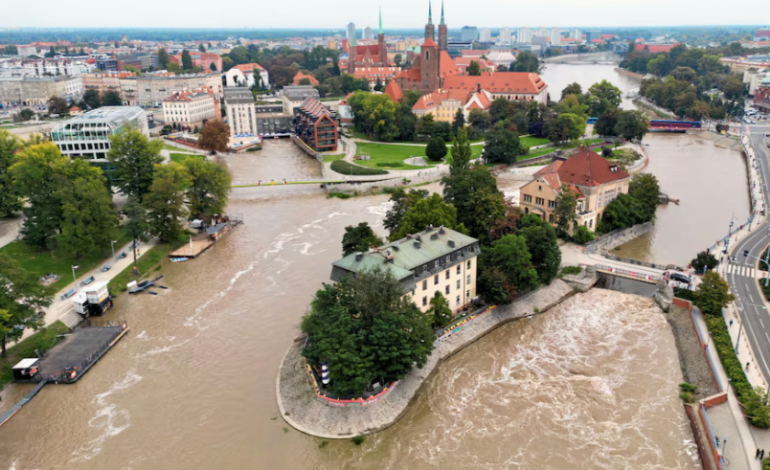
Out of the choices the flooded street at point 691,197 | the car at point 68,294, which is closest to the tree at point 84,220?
the car at point 68,294

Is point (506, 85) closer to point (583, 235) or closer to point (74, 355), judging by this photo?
point (583, 235)

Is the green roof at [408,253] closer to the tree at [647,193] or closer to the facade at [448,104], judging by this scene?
the tree at [647,193]

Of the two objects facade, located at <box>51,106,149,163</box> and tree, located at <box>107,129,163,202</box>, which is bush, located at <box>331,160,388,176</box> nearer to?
tree, located at <box>107,129,163,202</box>

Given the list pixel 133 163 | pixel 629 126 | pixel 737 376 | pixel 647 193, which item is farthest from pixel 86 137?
pixel 629 126

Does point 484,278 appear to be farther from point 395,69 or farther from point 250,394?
point 395,69

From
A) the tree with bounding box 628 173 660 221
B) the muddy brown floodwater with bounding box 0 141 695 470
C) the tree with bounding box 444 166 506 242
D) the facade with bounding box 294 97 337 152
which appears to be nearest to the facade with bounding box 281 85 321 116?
the facade with bounding box 294 97 337 152

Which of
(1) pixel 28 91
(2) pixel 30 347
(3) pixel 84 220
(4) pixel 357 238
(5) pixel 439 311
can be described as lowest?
(2) pixel 30 347

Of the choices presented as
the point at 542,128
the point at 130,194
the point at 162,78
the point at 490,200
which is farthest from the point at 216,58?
the point at 490,200
